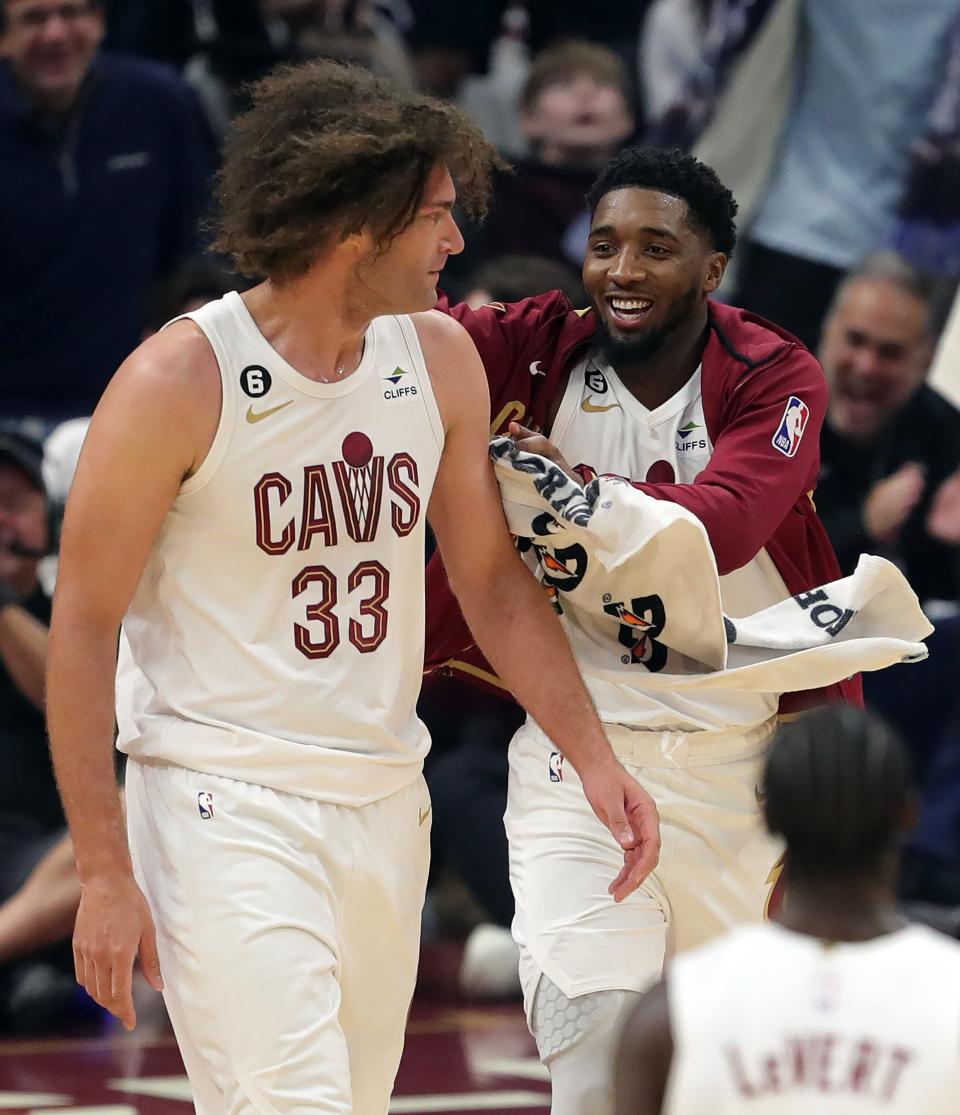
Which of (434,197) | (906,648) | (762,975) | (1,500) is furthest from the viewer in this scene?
(1,500)

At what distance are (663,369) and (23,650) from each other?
312 centimetres

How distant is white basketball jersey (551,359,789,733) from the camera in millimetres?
4180

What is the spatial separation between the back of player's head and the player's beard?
1.97 metres

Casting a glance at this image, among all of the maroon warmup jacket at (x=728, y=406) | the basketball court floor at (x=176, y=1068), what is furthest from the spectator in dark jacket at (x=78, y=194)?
the maroon warmup jacket at (x=728, y=406)

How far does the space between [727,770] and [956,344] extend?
4031 millimetres

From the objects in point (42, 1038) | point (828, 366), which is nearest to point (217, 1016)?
point (42, 1038)

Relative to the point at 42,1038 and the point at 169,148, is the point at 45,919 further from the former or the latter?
the point at 169,148

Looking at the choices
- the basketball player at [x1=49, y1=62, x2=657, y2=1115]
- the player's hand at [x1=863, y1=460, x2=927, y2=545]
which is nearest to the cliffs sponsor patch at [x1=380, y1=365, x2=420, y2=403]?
the basketball player at [x1=49, y1=62, x2=657, y2=1115]

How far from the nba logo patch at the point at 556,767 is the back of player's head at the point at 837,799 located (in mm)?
1882

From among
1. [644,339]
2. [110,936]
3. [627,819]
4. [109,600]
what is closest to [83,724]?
[109,600]

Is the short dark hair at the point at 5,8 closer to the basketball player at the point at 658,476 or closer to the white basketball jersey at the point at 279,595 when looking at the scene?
the basketball player at the point at 658,476

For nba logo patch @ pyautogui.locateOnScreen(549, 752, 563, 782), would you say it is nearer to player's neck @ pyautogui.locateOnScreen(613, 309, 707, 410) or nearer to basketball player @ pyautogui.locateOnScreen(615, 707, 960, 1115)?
player's neck @ pyautogui.locateOnScreen(613, 309, 707, 410)

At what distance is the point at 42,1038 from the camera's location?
6.44 meters

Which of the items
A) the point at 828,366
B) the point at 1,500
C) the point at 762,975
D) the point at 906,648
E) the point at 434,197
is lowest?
the point at 1,500
